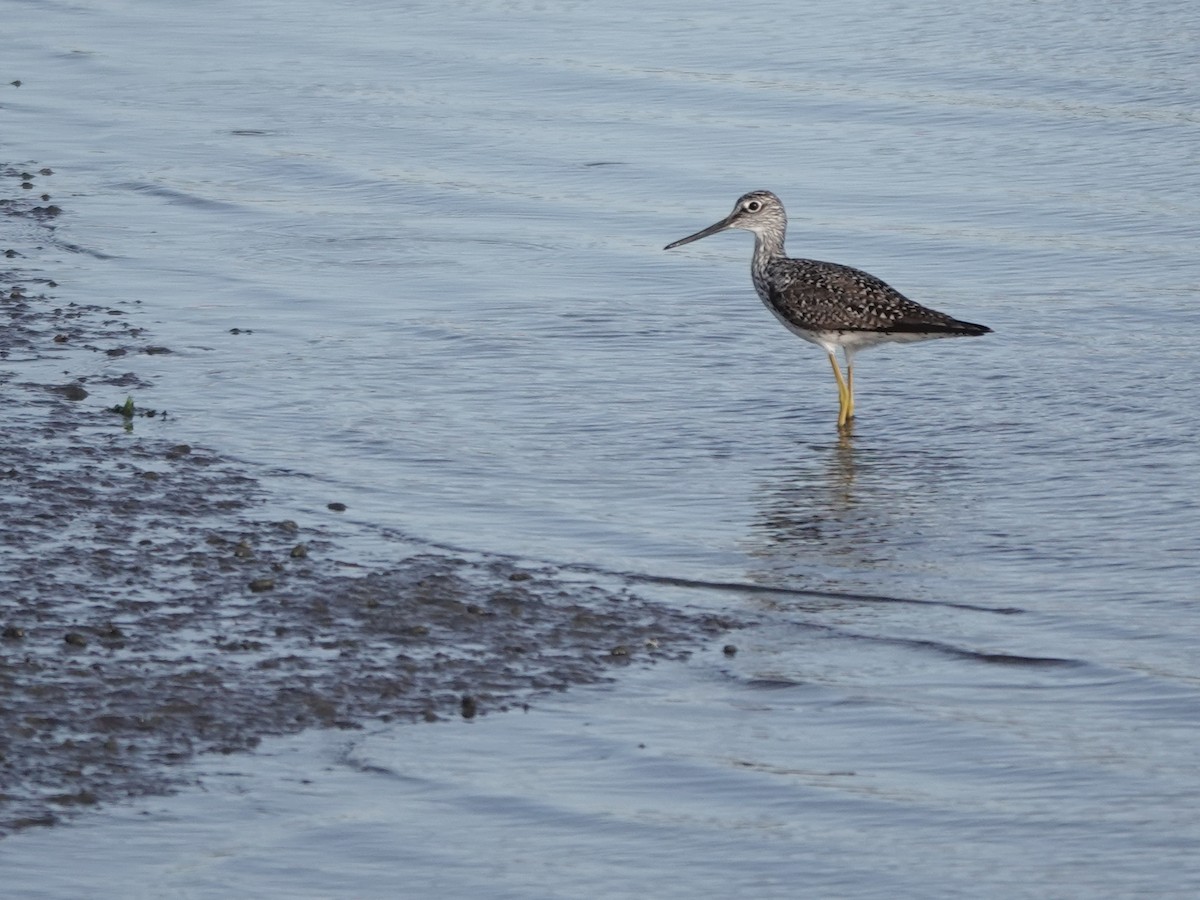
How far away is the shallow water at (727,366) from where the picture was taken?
670cm

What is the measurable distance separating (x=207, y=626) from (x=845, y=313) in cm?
503

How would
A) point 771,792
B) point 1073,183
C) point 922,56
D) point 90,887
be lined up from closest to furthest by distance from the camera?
point 90,887 < point 771,792 < point 1073,183 < point 922,56

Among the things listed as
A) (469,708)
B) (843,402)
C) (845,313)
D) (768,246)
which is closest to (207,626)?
(469,708)

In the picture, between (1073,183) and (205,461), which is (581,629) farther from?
(1073,183)

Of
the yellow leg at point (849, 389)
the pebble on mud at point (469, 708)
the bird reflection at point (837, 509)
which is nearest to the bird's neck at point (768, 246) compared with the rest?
the yellow leg at point (849, 389)

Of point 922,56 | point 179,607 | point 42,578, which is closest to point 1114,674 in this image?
point 179,607

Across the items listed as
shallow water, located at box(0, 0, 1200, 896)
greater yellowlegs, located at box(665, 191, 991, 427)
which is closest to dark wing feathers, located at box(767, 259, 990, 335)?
greater yellowlegs, located at box(665, 191, 991, 427)

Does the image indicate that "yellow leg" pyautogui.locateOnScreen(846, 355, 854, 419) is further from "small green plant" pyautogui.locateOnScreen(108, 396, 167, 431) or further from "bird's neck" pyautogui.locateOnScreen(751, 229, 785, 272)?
"small green plant" pyautogui.locateOnScreen(108, 396, 167, 431)

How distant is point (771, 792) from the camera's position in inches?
263

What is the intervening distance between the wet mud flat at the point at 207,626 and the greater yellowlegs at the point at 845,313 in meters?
3.60

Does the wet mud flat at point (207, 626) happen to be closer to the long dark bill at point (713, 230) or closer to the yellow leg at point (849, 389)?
the yellow leg at point (849, 389)

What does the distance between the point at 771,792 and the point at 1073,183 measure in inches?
413

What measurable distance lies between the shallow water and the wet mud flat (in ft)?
0.76

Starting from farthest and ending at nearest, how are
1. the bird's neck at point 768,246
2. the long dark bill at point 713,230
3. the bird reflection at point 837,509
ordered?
1. the long dark bill at point 713,230
2. the bird's neck at point 768,246
3. the bird reflection at point 837,509
